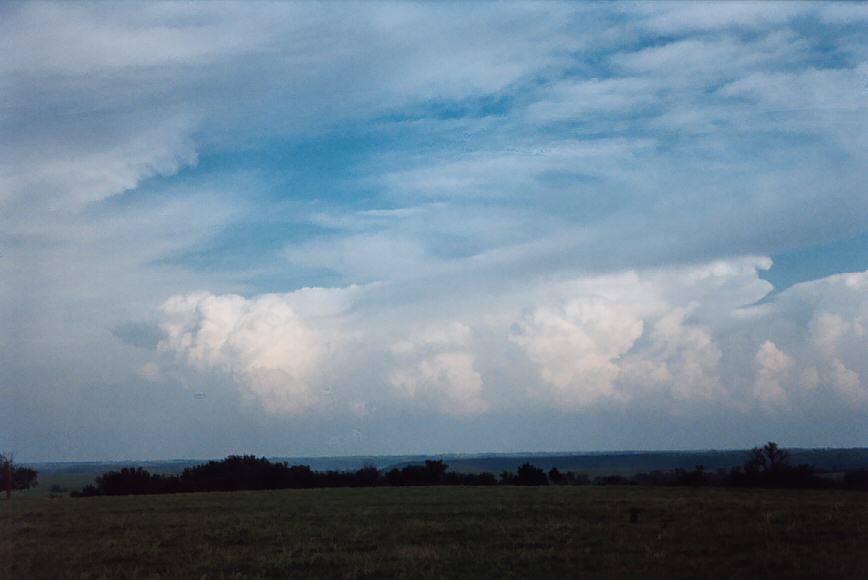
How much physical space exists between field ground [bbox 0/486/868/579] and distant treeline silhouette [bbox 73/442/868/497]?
33301 millimetres

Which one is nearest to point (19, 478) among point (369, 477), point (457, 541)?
point (369, 477)

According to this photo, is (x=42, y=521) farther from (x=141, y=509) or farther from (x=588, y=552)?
(x=588, y=552)

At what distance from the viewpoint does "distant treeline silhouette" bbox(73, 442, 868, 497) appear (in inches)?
2793

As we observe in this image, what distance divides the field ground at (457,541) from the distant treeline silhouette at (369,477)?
33.3 meters

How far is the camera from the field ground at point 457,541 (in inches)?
805

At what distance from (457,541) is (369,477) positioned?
196ft

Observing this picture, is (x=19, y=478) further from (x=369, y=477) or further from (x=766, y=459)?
(x=766, y=459)

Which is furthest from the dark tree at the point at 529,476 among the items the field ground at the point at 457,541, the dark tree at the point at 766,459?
the field ground at the point at 457,541

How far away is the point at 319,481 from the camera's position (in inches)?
3295

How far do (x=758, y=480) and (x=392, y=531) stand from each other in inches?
1927

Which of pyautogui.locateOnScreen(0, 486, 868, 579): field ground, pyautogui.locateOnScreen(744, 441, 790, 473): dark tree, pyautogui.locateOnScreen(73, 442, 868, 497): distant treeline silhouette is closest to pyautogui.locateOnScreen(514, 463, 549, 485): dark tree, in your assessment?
pyautogui.locateOnScreen(73, 442, 868, 497): distant treeline silhouette

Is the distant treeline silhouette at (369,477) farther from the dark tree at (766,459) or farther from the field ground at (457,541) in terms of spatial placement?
the field ground at (457,541)

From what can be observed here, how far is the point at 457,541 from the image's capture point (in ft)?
83.7

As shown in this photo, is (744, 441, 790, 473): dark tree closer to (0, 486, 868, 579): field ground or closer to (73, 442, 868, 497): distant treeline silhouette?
(73, 442, 868, 497): distant treeline silhouette
